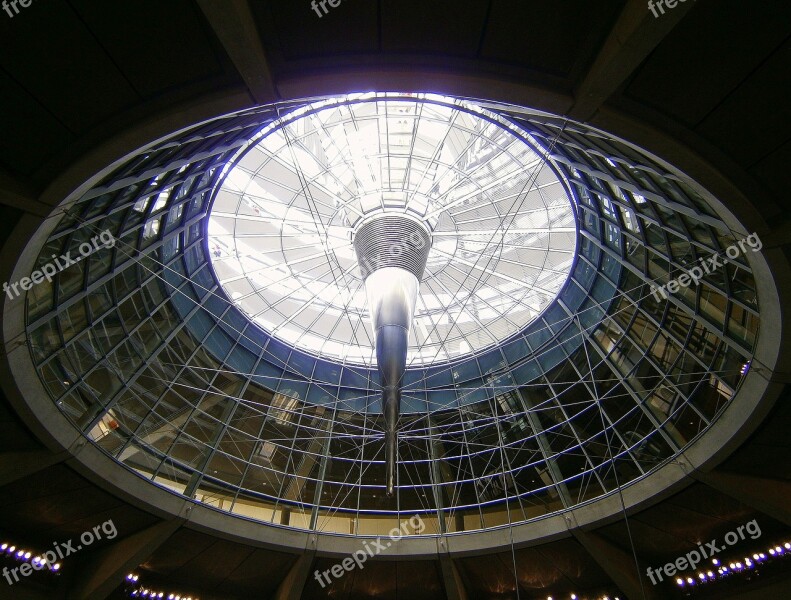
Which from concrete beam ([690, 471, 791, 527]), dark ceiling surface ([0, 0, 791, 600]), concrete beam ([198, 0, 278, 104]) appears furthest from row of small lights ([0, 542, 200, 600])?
concrete beam ([690, 471, 791, 527])

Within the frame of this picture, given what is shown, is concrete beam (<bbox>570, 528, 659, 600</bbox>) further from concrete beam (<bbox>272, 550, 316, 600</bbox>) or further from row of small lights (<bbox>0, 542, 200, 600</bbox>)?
row of small lights (<bbox>0, 542, 200, 600</bbox>)

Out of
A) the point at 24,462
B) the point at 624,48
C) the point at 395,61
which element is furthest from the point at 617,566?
the point at 24,462

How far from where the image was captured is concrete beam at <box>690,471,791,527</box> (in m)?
15.9

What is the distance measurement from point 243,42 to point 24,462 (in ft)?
47.5

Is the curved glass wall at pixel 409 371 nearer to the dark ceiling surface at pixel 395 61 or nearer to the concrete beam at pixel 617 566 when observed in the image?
the concrete beam at pixel 617 566

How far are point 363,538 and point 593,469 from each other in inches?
378

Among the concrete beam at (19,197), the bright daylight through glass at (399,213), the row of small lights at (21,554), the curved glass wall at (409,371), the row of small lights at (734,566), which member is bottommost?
the row of small lights at (734,566)

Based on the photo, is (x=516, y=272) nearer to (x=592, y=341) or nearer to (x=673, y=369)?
(x=592, y=341)

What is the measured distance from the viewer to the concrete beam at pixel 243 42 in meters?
6.68

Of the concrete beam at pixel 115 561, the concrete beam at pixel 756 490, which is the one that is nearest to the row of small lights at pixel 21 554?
the concrete beam at pixel 115 561

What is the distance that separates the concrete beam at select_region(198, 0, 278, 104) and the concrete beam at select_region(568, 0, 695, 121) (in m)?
4.85

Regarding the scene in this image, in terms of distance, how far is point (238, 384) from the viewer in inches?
958

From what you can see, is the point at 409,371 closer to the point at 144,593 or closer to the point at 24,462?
the point at 144,593

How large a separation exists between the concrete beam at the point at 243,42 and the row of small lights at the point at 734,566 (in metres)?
20.7
